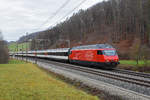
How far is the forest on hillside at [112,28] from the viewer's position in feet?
173

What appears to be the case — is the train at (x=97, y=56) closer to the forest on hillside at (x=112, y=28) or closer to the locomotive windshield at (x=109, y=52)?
the locomotive windshield at (x=109, y=52)

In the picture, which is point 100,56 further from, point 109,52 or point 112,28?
point 112,28

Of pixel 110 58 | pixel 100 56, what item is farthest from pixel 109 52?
pixel 100 56

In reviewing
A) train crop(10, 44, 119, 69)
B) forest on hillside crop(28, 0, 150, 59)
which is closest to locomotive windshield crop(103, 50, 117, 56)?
train crop(10, 44, 119, 69)

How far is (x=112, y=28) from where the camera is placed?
250 ft

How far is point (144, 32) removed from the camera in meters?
56.0

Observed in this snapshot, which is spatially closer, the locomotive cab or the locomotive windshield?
the locomotive cab

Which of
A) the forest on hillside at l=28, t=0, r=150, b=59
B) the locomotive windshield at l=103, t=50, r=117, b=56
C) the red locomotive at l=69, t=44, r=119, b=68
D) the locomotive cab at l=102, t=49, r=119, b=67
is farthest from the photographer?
the forest on hillside at l=28, t=0, r=150, b=59

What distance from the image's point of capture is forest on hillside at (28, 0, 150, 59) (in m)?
52.8

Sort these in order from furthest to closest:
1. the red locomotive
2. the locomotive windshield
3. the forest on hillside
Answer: the forest on hillside
the locomotive windshield
the red locomotive

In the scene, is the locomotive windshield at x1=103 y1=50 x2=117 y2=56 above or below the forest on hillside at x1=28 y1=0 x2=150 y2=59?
below

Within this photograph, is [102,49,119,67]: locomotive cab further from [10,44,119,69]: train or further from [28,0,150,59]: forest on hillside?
[28,0,150,59]: forest on hillside

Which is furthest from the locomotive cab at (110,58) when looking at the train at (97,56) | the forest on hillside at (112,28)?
the forest on hillside at (112,28)

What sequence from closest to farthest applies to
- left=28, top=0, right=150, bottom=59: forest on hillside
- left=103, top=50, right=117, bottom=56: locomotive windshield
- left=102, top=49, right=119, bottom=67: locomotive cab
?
1. left=102, top=49, right=119, bottom=67: locomotive cab
2. left=103, top=50, right=117, bottom=56: locomotive windshield
3. left=28, top=0, right=150, bottom=59: forest on hillside
